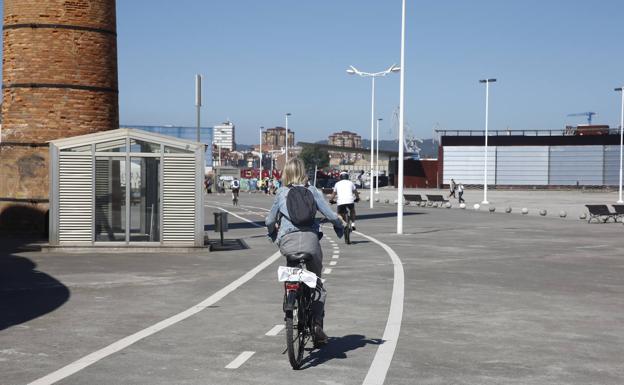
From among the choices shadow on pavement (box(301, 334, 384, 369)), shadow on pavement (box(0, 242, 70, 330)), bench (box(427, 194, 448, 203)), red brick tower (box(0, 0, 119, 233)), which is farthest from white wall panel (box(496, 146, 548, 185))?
shadow on pavement (box(301, 334, 384, 369))

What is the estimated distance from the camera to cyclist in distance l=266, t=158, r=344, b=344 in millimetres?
7812

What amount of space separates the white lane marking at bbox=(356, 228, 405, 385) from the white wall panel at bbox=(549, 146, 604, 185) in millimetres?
92708

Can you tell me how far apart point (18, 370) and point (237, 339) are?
2.24 m

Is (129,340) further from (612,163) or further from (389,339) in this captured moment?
(612,163)

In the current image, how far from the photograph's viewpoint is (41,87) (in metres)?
24.1

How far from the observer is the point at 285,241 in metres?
7.88

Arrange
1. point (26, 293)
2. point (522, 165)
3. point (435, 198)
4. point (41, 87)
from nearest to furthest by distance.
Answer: point (26, 293), point (41, 87), point (435, 198), point (522, 165)

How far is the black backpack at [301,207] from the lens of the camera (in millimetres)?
7797

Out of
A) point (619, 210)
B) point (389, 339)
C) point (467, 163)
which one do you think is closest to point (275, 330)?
point (389, 339)

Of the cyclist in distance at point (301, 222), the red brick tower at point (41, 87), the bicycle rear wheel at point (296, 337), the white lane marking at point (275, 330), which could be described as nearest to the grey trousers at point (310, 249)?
the cyclist in distance at point (301, 222)

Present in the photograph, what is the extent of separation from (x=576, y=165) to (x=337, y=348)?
99964 mm

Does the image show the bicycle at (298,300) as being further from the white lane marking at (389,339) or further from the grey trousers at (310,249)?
the white lane marking at (389,339)

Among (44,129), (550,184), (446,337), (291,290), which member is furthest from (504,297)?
(550,184)

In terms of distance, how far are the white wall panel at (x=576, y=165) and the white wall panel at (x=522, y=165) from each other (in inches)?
39.0
